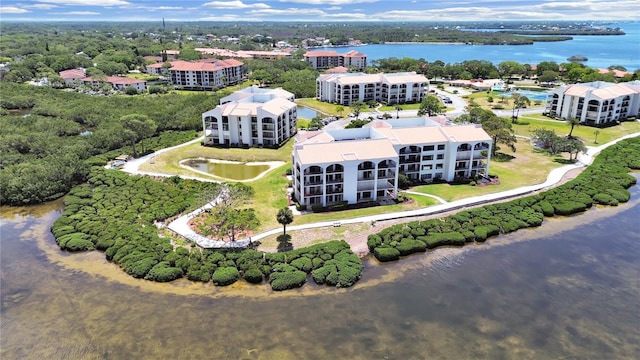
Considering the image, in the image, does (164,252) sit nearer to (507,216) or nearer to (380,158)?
(380,158)

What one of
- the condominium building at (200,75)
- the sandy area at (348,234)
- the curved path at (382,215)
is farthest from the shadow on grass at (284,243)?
the condominium building at (200,75)

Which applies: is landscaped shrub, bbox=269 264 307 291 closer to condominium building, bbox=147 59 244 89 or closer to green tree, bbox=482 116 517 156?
green tree, bbox=482 116 517 156

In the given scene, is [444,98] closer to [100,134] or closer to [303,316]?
[100,134]

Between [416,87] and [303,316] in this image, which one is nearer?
[303,316]

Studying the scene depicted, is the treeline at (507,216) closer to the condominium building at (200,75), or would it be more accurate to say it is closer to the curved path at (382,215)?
the curved path at (382,215)

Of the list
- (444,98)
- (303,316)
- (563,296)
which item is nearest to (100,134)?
(303,316)

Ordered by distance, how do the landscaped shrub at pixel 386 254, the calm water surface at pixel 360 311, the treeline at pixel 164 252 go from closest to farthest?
the calm water surface at pixel 360 311, the treeline at pixel 164 252, the landscaped shrub at pixel 386 254
